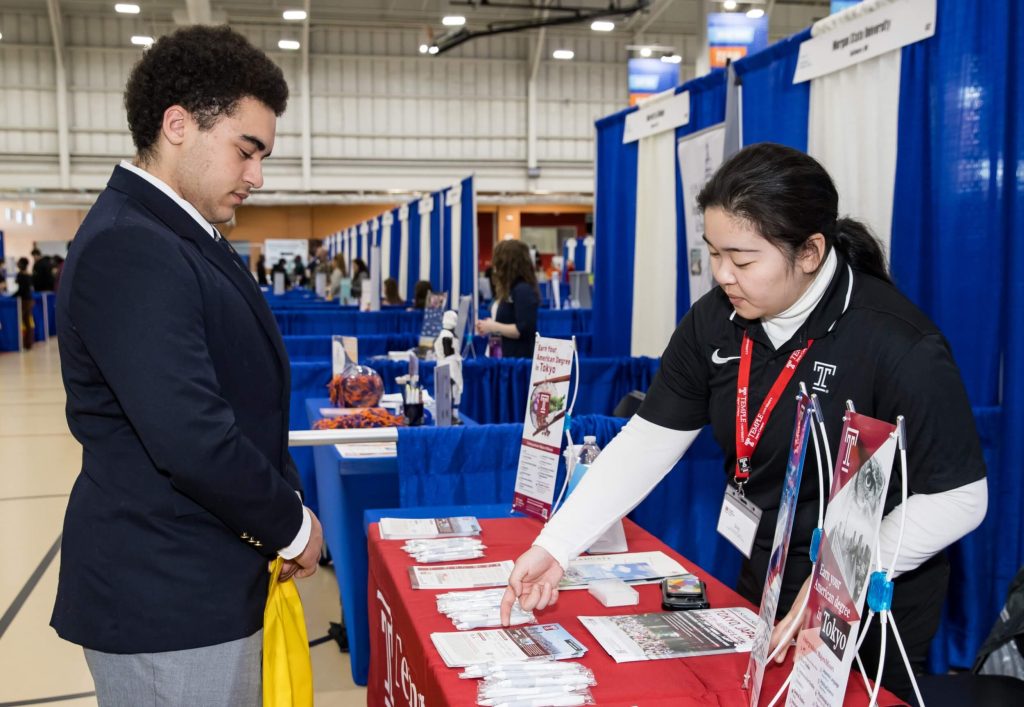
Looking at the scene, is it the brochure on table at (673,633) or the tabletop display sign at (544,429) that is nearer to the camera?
the brochure on table at (673,633)

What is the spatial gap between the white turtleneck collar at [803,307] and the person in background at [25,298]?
1426 cm

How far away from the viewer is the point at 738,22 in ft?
23.1

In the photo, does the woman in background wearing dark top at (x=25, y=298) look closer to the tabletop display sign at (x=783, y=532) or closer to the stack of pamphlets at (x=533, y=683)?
the stack of pamphlets at (x=533, y=683)

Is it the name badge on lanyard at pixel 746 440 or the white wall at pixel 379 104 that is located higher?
the white wall at pixel 379 104

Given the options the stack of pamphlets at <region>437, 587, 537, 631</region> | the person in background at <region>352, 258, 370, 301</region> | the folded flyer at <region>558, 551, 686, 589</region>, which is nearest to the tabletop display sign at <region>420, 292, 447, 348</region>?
the folded flyer at <region>558, 551, 686, 589</region>

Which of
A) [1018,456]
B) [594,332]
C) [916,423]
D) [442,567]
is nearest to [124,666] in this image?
[442,567]

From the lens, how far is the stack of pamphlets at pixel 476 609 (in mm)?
1382

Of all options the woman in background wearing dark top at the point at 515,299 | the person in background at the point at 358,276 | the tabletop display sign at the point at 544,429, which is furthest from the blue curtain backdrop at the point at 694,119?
the person in background at the point at 358,276

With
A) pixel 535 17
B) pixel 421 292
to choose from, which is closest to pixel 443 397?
pixel 421 292

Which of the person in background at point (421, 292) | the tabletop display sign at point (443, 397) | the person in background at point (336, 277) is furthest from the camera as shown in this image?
the person in background at point (336, 277)

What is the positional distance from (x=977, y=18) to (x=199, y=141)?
222 cm

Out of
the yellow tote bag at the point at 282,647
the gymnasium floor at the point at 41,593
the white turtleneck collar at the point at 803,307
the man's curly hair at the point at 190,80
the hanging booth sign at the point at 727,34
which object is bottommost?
the gymnasium floor at the point at 41,593

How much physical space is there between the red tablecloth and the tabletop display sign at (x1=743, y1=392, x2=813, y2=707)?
13 cm

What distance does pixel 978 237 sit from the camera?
2586mm
